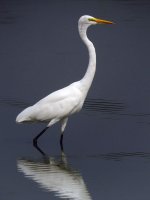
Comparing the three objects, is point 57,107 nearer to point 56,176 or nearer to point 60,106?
point 60,106

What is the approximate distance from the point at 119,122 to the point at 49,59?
4.31 meters

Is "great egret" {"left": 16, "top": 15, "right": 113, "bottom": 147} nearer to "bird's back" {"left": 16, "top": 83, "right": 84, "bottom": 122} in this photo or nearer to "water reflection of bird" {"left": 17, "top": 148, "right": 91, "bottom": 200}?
"bird's back" {"left": 16, "top": 83, "right": 84, "bottom": 122}

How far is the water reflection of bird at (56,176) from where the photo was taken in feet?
28.7

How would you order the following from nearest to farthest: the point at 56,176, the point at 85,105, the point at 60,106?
the point at 56,176 → the point at 60,106 → the point at 85,105

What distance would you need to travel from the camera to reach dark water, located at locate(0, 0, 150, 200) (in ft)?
30.2

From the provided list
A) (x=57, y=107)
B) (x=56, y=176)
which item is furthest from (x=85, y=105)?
(x=56, y=176)

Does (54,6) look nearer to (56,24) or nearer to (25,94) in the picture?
(56,24)

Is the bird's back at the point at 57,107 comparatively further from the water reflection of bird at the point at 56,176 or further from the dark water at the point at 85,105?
the water reflection of bird at the point at 56,176

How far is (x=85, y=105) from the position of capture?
12.7 meters

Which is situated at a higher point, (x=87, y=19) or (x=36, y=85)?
(x=87, y=19)

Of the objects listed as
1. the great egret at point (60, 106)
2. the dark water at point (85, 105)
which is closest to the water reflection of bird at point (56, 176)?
the dark water at point (85, 105)

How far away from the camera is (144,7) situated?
2112 centimetres

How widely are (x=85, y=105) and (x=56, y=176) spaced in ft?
11.1

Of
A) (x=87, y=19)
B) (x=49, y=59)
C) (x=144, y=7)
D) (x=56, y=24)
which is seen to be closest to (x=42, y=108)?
(x=87, y=19)
